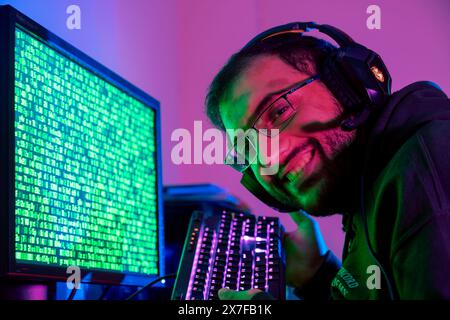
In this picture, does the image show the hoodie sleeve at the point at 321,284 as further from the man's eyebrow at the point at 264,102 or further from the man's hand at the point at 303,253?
the man's eyebrow at the point at 264,102

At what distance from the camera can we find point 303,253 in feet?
3.96

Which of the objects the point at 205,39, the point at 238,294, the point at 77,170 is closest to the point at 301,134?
the point at 238,294

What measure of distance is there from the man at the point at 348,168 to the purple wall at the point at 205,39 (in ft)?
1.54

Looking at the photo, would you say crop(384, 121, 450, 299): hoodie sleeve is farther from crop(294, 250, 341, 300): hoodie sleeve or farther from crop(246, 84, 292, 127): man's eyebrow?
crop(294, 250, 341, 300): hoodie sleeve

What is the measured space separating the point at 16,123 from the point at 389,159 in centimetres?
57

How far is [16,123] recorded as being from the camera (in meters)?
0.76

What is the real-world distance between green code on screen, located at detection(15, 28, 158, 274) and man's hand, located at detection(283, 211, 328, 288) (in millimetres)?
327

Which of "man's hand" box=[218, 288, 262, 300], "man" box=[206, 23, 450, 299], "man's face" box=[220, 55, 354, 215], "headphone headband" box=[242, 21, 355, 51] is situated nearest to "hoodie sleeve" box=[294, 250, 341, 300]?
"man" box=[206, 23, 450, 299]

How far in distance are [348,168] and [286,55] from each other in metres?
0.26

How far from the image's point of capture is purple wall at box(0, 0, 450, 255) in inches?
57.2

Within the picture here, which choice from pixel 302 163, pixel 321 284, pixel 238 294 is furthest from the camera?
pixel 321 284

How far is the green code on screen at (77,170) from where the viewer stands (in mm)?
783

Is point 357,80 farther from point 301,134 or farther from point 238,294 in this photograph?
point 238,294
